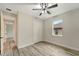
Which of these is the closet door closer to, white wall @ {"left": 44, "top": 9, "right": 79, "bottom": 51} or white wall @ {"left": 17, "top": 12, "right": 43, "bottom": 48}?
white wall @ {"left": 17, "top": 12, "right": 43, "bottom": 48}

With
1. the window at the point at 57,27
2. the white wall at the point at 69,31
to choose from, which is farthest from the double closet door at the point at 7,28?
the window at the point at 57,27

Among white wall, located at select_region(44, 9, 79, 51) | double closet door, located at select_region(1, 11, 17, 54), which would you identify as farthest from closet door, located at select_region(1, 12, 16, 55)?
white wall, located at select_region(44, 9, 79, 51)

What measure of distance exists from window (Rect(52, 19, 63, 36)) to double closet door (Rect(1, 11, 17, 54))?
2.47ft

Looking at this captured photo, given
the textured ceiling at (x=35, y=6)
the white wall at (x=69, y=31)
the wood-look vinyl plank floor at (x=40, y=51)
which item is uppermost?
the textured ceiling at (x=35, y=6)

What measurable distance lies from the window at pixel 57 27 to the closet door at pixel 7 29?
0.77 m

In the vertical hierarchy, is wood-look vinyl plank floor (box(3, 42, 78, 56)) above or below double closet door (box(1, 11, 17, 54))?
below

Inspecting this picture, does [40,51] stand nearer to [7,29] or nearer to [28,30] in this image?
[28,30]

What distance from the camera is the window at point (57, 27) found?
5.42 ft

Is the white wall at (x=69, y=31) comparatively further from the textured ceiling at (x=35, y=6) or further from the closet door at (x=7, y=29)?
the closet door at (x=7, y=29)

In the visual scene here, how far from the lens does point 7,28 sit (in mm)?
1576

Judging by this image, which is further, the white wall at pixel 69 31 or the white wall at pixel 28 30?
the white wall at pixel 28 30

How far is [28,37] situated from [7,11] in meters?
0.62

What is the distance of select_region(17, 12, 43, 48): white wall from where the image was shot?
164 centimetres

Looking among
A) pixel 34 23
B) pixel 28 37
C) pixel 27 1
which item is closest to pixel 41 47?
pixel 28 37
